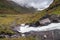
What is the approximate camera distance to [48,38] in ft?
165

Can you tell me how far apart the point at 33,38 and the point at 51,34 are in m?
5.46

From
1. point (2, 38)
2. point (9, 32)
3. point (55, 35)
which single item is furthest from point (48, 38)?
point (9, 32)

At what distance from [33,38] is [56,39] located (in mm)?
5021

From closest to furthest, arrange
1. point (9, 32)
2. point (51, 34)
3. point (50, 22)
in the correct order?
point (51, 34)
point (9, 32)
point (50, 22)

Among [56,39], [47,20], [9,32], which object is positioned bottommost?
[56,39]

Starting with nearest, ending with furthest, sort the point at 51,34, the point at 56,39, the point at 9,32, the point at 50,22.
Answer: the point at 56,39 < the point at 51,34 < the point at 9,32 < the point at 50,22

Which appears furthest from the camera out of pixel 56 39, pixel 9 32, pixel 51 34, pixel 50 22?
pixel 50 22

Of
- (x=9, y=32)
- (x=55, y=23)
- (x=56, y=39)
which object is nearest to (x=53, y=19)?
(x=55, y=23)

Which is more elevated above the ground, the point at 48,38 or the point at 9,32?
the point at 9,32

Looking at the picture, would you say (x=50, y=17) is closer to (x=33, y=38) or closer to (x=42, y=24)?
(x=42, y=24)

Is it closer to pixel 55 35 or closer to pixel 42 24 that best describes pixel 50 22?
pixel 42 24

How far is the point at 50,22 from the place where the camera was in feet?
219

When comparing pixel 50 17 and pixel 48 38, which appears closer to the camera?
pixel 48 38

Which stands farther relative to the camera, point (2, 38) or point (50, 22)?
point (50, 22)
